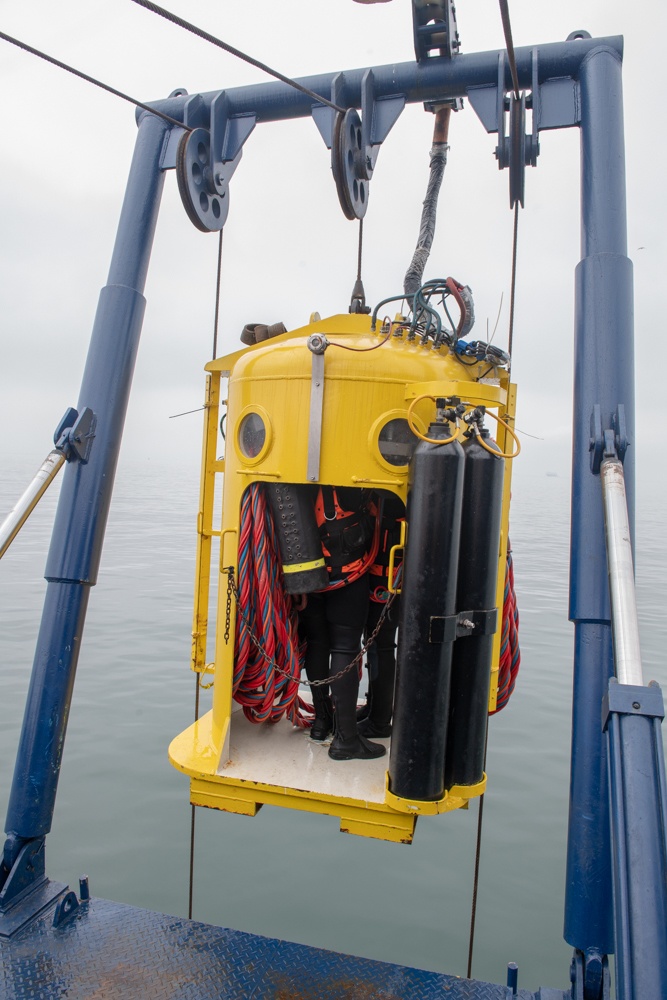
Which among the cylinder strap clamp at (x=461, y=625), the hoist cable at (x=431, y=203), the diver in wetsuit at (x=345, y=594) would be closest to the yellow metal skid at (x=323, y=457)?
the diver in wetsuit at (x=345, y=594)

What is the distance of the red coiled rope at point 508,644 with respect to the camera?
3.54 metres

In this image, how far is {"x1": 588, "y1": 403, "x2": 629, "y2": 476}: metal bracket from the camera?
2.91m

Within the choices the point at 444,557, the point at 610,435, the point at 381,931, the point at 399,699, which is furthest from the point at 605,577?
the point at 381,931

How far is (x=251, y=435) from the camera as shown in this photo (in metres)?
3.20

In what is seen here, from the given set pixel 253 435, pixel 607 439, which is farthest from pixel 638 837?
pixel 253 435

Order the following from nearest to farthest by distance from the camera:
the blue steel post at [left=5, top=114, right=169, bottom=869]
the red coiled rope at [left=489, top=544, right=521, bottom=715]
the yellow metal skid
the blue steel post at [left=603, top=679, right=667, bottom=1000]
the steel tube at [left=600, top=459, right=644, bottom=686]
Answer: the blue steel post at [left=603, top=679, right=667, bottom=1000] < the steel tube at [left=600, top=459, right=644, bottom=686] < the yellow metal skid < the blue steel post at [left=5, top=114, right=169, bottom=869] < the red coiled rope at [left=489, top=544, right=521, bottom=715]

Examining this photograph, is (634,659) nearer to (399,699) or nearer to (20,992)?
(399,699)

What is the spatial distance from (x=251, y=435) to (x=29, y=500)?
A: 3.31 feet

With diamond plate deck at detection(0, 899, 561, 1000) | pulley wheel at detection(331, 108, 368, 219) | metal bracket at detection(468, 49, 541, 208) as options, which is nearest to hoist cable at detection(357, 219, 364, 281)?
pulley wheel at detection(331, 108, 368, 219)

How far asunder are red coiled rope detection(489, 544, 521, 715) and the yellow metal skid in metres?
0.22

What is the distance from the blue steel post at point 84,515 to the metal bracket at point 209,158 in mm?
261

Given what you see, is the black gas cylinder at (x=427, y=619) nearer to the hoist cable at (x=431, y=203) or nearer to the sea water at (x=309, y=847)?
the hoist cable at (x=431, y=203)

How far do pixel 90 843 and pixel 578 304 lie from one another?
14.7ft

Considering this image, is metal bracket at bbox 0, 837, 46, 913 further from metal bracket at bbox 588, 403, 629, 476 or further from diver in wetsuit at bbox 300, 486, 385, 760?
metal bracket at bbox 588, 403, 629, 476
